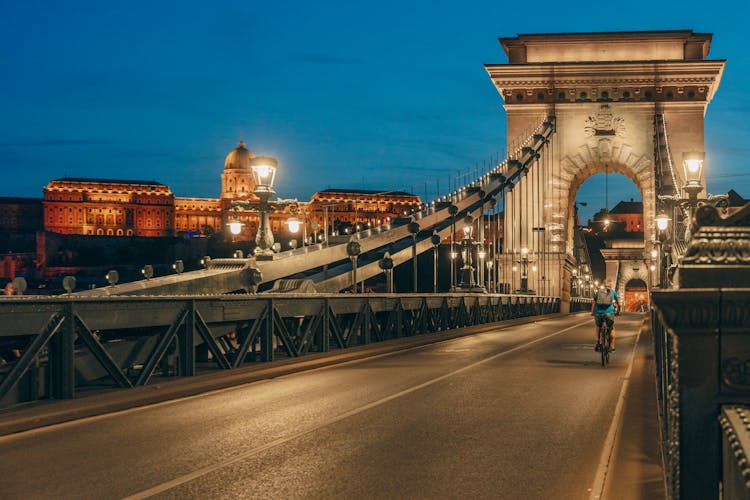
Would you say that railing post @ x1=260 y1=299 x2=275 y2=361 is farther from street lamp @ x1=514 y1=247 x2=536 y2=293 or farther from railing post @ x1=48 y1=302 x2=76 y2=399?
street lamp @ x1=514 y1=247 x2=536 y2=293

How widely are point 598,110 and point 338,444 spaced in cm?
7199

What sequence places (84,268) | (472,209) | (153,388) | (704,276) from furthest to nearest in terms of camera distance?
1. (84,268)
2. (472,209)
3. (153,388)
4. (704,276)

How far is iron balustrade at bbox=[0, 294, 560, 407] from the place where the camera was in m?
11.0

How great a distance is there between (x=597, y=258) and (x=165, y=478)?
18319 cm

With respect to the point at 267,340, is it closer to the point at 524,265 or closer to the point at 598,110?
the point at 524,265

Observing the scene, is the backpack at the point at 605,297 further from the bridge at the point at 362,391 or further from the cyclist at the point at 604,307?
the bridge at the point at 362,391

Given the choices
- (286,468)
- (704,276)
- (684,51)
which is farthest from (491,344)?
(684,51)

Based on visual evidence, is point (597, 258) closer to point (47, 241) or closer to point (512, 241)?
point (47, 241)

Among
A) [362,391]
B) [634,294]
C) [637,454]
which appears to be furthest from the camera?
[634,294]

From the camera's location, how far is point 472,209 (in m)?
58.8

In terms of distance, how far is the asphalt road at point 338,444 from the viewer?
23.6ft

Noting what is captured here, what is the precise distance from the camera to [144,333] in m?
15.7

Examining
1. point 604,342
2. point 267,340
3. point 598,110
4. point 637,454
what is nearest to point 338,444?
point 637,454

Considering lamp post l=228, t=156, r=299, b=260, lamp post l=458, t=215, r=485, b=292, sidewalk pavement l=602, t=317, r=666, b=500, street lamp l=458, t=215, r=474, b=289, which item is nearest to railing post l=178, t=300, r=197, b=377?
lamp post l=228, t=156, r=299, b=260
